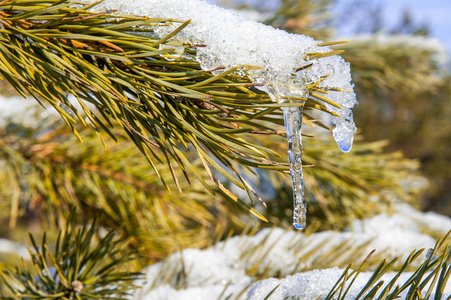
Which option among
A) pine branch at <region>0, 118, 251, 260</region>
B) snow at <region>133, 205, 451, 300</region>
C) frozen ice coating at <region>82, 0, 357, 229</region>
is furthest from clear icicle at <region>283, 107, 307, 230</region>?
pine branch at <region>0, 118, 251, 260</region>

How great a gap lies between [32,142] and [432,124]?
4.06 m

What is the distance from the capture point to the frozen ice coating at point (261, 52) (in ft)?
0.90

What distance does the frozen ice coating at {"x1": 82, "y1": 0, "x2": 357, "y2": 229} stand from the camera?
0.28 meters

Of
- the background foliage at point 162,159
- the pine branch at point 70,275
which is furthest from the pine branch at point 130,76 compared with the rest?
the pine branch at point 70,275

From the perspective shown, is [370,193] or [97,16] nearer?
[97,16]

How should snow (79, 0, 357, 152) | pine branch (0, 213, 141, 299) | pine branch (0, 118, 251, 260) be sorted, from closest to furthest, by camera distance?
1. snow (79, 0, 357, 152)
2. pine branch (0, 213, 141, 299)
3. pine branch (0, 118, 251, 260)

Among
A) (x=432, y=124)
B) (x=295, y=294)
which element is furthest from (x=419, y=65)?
(x=432, y=124)

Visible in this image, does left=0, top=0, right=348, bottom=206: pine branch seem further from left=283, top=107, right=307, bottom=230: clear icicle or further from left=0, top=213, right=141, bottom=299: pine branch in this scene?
left=0, top=213, right=141, bottom=299: pine branch

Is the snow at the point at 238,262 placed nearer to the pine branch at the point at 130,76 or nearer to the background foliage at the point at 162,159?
the background foliage at the point at 162,159

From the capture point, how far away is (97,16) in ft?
0.97

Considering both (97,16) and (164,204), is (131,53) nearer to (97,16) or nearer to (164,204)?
(97,16)

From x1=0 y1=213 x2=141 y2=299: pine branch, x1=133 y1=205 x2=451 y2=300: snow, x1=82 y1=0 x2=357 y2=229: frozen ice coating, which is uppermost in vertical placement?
x1=82 y1=0 x2=357 y2=229: frozen ice coating

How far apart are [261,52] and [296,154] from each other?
0.30 feet

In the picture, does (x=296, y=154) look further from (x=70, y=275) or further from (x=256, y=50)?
(x=70, y=275)
